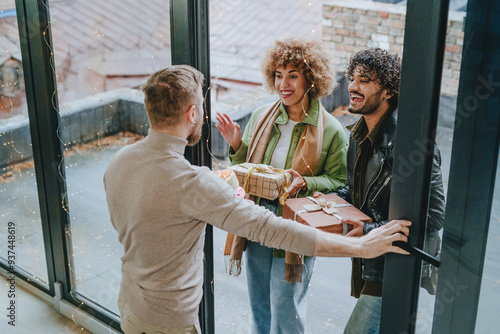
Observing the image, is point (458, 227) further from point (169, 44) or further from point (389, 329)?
point (169, 44)

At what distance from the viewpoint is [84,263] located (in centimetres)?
291

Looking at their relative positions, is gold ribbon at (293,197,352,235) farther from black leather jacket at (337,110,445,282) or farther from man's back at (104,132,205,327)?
man's back at (104,132,205,327)

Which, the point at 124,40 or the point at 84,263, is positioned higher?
the point at 124,40

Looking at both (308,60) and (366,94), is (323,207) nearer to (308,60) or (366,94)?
(366,94)

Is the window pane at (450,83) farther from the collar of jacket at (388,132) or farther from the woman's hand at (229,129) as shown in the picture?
the woman's hand at (229,129)

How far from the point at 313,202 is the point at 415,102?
0.50 metres

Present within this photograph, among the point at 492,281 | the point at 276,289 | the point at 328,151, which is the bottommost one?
the point at 276,289

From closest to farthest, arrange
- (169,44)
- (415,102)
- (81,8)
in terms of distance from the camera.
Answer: (415,102), (169,44), (81,8)

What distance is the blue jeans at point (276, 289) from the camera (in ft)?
6.87

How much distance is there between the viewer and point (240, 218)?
1.50 meters

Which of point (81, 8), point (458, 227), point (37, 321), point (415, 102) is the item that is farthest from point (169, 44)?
point (37, 321)

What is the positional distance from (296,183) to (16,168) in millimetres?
1913

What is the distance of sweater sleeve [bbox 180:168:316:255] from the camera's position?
150 centimetres

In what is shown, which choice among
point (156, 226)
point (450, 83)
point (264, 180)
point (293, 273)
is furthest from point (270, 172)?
point (450, 83)
